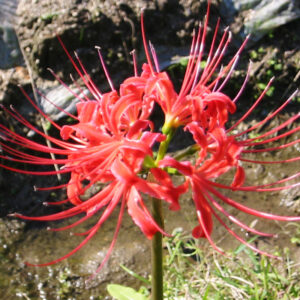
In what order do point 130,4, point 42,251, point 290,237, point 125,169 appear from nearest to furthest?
1. point 125,169
2. point 290,237
3. point 42,251
4. point 130,4

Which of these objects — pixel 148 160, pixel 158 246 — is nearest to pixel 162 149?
pixel 148 160

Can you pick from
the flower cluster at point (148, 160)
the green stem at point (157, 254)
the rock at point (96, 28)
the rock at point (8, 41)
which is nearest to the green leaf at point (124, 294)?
the green stem at point (157, 254)

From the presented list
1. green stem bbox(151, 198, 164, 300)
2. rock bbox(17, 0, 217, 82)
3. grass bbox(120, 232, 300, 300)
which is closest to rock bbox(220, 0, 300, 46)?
rock bbox(17, 0, 217, 82)

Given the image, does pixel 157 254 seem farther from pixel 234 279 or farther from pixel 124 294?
pixel 234 279

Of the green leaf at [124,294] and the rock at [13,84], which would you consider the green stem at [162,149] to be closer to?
the green leaf at [124,294]

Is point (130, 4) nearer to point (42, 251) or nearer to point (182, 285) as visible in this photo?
point (42, 251)

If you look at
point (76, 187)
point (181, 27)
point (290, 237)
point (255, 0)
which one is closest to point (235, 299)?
point (290, 237)
